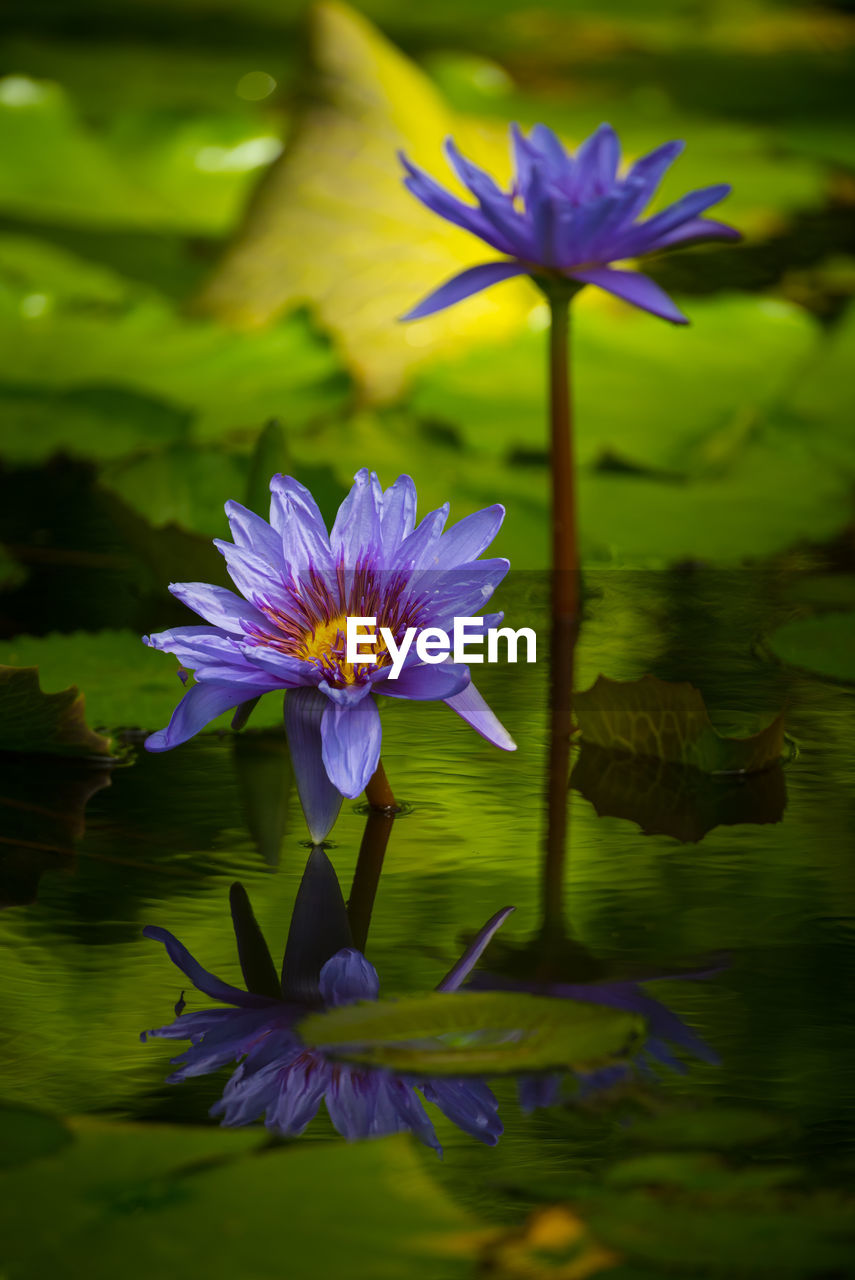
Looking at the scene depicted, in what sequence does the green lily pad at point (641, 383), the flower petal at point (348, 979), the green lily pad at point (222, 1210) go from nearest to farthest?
the green lily pad at point (222, 1210)
the flower petal at point (348, 979)
the green lily pad at point (641, 383)

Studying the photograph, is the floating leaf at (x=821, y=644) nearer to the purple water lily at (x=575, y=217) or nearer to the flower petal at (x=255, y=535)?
the purple water lily at (x=575, y=217)

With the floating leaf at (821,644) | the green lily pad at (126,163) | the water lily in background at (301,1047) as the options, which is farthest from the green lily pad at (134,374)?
the water lily in background at (301,1047)

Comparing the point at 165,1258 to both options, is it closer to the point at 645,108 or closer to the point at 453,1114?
the point at 453,1114

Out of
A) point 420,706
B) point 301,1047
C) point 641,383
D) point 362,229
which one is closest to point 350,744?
point 301,1047

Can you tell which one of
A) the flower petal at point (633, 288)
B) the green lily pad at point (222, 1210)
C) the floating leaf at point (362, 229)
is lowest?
the green lily pad at point (222, 1210)

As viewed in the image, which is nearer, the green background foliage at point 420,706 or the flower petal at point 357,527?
the green background foliage at point 420,706

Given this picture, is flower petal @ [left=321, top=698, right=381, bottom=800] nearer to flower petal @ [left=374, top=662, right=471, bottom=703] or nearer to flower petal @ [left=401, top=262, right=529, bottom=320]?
flower petal @ [left=374, top=662, right=471, bottom=703]

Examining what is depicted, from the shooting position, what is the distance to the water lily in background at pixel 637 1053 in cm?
57

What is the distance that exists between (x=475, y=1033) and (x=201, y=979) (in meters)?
0.13

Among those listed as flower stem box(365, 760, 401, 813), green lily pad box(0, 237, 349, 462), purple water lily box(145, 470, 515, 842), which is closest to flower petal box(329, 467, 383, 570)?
purple water lily box(145, 470, 515, 842)

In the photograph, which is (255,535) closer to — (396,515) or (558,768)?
(396,515)

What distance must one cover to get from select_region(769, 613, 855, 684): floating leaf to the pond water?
2cm

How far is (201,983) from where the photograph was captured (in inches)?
25.8

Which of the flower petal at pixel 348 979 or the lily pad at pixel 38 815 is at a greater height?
the lily pad at pixel 38 815
